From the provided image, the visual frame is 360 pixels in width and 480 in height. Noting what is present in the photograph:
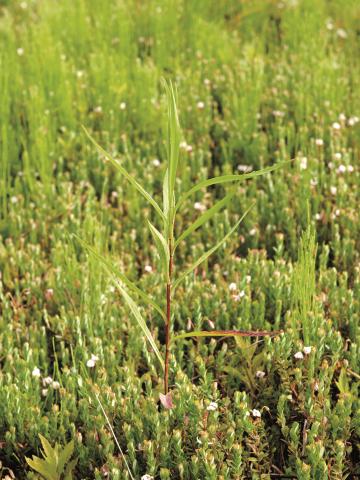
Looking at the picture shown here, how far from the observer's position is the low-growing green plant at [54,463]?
2.62 meters

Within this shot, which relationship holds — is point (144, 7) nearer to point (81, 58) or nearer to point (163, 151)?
point (81, 58)

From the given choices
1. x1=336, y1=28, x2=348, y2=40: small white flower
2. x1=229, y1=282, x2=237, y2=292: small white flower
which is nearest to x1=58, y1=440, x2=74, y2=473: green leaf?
x1=229, y1=282, x2=237, y2=292: small white flower

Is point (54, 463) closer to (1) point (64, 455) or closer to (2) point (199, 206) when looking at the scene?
(1) point (64, 455)

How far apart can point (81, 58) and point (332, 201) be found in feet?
8.67

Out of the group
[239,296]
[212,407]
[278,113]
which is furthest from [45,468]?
[278,113]

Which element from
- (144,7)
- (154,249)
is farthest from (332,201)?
(144,7)

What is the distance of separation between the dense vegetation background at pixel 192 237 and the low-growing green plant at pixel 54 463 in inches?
4.2

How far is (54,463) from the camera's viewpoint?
2.63m

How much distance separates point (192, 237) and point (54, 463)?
174 cm

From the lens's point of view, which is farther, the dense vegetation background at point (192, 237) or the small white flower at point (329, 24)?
the small white flower at point (329, 24)

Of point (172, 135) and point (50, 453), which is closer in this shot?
point (172, 135)

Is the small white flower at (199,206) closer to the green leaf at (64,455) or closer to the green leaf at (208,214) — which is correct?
the green leaf at (208,214)

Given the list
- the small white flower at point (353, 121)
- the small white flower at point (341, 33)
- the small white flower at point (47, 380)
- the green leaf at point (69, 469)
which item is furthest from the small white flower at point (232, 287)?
the small white flower at point (341, 33)

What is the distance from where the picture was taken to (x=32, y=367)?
3.18m
